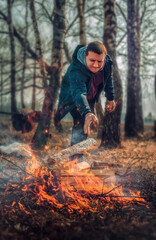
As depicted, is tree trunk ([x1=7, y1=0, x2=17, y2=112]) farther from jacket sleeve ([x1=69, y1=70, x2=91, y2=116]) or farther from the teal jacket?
jacket sleeve ([x1=69, y1=70, x2=91, y2=116])

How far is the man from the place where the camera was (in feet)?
8.95

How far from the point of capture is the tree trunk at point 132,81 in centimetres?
838

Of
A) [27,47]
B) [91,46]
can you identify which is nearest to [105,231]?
[91,46]

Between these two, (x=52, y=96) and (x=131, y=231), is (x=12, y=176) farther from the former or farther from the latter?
(x=52, y=96)

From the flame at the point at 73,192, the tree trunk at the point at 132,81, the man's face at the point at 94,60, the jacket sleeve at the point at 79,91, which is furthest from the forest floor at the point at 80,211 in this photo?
the tree trunk at the point at 132,81

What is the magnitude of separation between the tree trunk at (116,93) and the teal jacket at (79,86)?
2.29m

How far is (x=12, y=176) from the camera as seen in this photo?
128 inches

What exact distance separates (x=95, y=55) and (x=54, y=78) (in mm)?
2979

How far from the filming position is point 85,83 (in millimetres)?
3041

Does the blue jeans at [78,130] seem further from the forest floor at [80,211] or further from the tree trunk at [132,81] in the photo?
the tree trunk at [132,81]

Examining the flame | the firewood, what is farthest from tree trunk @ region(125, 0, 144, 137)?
the flame

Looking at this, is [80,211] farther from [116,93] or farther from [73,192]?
[116,93]

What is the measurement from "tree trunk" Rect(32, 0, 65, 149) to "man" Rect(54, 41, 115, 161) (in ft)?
5.84

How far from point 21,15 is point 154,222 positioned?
466 inches
